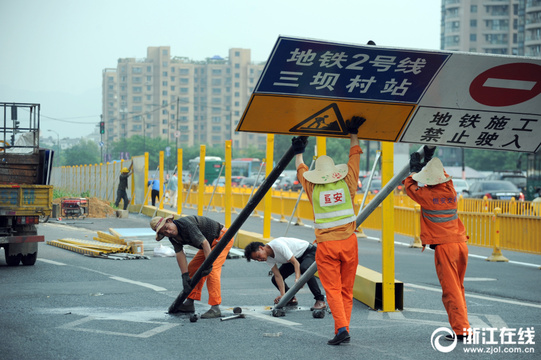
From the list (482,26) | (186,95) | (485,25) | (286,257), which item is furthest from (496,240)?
(186,95)

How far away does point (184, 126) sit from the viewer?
155 meters

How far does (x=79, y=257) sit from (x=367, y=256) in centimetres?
647

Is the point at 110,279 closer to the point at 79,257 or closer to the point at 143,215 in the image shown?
the point at 79,257

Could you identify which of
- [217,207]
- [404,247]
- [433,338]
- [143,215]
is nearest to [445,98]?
[433,338]

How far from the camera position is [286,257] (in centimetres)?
895

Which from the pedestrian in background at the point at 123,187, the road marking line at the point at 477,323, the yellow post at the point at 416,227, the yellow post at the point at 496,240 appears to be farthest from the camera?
the pedestrian in background at the point at 123,187

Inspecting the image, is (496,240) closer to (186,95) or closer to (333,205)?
(333,205)

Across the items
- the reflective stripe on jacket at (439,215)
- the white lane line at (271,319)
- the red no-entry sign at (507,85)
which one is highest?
the red no-entry sign at (507,85)

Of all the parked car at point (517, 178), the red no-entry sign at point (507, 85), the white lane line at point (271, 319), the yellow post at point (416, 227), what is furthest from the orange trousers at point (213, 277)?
the parked car at point (517, 178)

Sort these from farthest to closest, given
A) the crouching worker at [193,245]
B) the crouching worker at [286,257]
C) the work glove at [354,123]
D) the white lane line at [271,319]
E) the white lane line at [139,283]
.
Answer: the white lane line at [139,283], the crouching worker at [286,257], the crouching worker at [193,245], the white lane line at [271,319], the work glove at [354,123]

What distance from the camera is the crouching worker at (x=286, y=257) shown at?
8.77 metres

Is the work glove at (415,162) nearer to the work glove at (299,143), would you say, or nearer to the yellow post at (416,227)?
the work glove at (299,143)

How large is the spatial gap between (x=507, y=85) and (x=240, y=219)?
3053 mm

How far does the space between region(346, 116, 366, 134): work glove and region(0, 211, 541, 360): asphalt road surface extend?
6.79 ft
